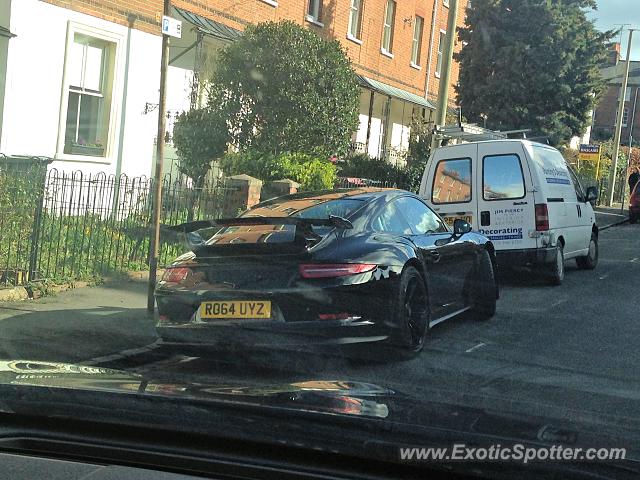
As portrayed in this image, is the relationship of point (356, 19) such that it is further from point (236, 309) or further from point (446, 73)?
point (236, 309)

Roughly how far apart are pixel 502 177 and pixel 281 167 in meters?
3.73

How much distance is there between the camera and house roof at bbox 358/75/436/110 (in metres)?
22.9

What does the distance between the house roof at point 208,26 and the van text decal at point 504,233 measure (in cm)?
678

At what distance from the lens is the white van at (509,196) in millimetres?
11141

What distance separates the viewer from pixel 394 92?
83.2 feet

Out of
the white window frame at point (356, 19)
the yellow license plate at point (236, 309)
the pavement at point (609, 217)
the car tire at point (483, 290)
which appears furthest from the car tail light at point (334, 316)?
the pavement at point (609, 217)

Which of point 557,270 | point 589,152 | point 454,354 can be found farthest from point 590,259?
point 589,152

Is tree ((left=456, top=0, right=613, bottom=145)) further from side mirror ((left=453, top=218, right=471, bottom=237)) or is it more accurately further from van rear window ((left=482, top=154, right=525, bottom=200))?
side mirror ((left=453, top=218, right=471, bottom=237))

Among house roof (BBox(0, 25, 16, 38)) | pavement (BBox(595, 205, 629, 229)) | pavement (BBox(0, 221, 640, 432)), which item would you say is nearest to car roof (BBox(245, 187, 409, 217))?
pavement (BBox(0, 221, 640, 432))

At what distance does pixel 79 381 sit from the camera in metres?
2.77

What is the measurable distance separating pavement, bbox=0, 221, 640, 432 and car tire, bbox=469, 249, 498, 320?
15 centimetres

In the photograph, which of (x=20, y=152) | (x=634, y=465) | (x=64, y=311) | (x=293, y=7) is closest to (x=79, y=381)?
(x=634, y=465)

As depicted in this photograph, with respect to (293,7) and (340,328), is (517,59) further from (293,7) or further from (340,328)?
(340,328)

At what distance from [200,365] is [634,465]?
15.7ft
